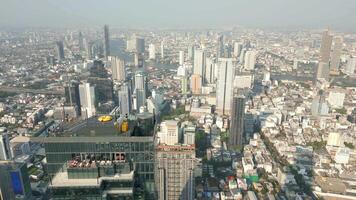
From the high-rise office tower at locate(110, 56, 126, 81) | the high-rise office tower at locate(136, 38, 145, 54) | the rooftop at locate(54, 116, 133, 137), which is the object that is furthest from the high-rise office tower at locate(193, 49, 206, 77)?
the rooftop at locate(54, 116, 133, 137)

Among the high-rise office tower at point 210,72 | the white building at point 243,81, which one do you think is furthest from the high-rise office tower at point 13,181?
the high-rise office tower at point 210,72

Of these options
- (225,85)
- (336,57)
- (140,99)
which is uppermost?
(336,57)

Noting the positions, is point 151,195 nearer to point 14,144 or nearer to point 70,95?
point 14,144

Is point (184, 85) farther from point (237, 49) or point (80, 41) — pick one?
point (80, 41)

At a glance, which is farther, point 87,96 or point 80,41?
point 80,41

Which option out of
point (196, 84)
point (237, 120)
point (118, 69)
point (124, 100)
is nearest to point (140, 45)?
point (118, 69)

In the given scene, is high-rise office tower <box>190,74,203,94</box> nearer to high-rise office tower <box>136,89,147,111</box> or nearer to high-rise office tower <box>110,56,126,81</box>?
high-rise office tower <box>110,56,126,81</box>

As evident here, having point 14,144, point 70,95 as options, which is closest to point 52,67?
point 70,95
